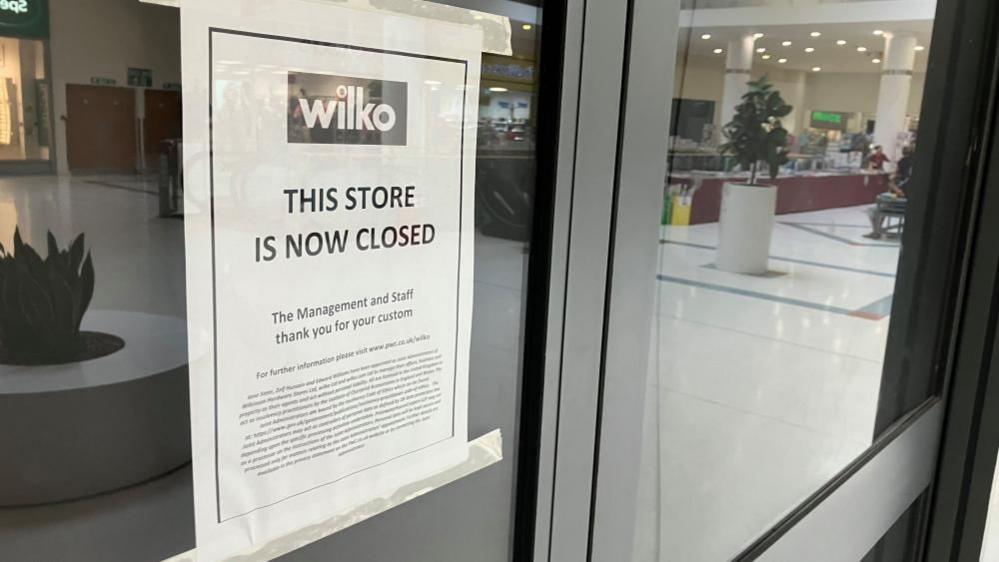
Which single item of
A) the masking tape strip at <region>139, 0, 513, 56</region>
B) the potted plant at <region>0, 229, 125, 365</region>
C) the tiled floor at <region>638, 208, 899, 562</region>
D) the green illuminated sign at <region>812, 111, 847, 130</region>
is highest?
the green illuminated sign at <region>812, 111, 847, 130</region>

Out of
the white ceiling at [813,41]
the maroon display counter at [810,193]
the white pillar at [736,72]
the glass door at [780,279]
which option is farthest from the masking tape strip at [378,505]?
the white pillar at [736,72]

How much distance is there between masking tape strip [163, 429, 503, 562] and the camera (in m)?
0.69

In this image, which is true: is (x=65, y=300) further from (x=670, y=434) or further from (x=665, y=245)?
(x=670, y=434)

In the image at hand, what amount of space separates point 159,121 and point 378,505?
17.3 inches

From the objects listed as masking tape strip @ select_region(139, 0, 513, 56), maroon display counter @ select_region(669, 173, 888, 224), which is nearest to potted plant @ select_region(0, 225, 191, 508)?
masking tape strip @ select_region(139, 0, 513, 56)

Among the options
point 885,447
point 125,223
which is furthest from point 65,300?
point 885,447

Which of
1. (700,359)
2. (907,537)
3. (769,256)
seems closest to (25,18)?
(700,359)

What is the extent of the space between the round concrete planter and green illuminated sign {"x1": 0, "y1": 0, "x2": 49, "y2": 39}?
0.19 meters

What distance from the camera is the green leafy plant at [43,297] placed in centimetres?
50

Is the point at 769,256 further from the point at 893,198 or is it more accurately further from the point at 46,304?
the point at 46,304

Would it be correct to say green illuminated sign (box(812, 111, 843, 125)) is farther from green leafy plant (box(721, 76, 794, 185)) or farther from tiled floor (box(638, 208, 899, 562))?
green leafy plant (box(721, 76, 794, 185))

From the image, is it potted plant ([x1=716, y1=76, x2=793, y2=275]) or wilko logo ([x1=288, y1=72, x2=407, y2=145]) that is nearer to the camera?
wilko logo ([x1=288, y1=72, x2=407, y2=145])

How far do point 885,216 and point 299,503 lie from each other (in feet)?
9.48

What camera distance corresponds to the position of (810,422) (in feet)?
8.50
